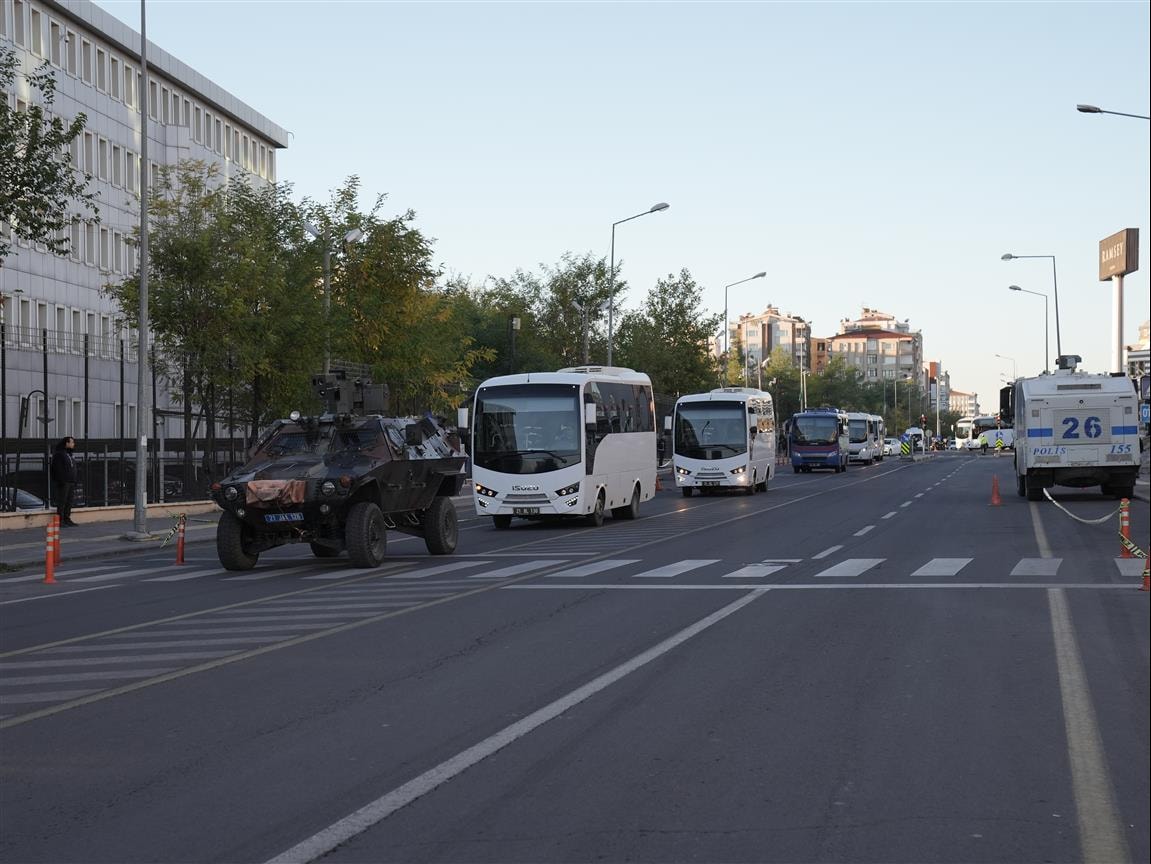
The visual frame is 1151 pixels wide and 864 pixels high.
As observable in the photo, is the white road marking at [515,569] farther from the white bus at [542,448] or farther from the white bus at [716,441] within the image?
the white bus at [716,441]

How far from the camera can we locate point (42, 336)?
3219 cm

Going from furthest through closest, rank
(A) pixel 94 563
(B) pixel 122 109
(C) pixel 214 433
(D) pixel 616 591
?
(B) pixel 122 109 → (C) pixel 214 433 → (A) pixel 94 563 → (D) pixel 616 591

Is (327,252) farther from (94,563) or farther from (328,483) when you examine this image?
(328,483)

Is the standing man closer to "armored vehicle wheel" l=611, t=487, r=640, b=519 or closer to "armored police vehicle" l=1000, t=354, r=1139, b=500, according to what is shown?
"armored vehicle wheel" l=611, t=487, r=640, b=519

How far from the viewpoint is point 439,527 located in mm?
23188

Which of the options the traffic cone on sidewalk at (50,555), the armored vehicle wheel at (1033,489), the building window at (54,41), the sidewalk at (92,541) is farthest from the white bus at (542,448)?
the building window at (54,41)

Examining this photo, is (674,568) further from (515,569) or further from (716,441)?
(716,441)

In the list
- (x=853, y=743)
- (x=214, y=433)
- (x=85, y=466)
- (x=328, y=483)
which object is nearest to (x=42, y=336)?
(x=85, y=466)

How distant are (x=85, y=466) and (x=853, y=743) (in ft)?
96.4

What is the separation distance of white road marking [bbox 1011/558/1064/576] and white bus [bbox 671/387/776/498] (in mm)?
25558

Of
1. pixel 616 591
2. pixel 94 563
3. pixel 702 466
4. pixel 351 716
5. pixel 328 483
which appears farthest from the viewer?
pixel 702 466

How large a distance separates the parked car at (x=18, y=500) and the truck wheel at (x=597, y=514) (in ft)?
38.4

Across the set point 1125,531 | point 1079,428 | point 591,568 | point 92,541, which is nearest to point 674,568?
point 591,568

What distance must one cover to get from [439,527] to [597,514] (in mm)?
9074
